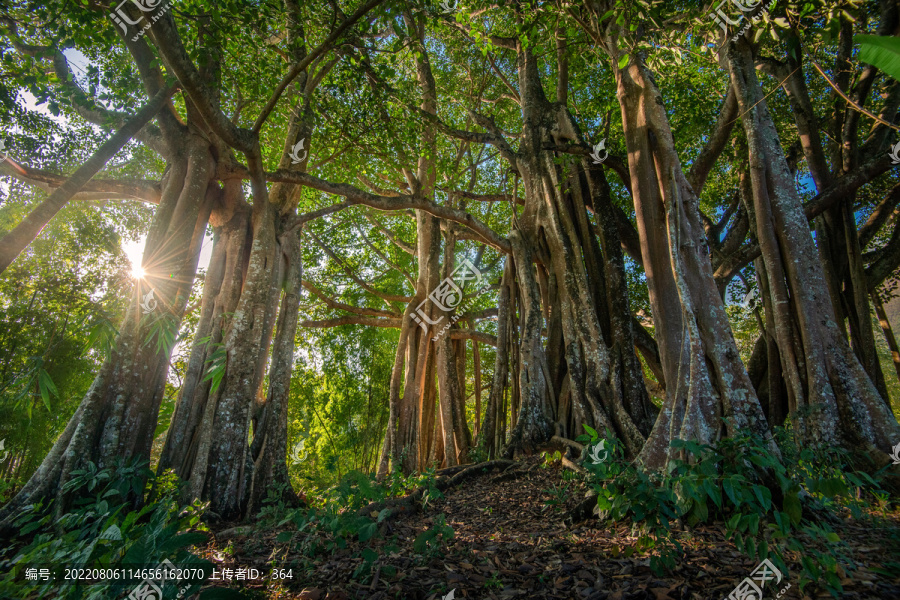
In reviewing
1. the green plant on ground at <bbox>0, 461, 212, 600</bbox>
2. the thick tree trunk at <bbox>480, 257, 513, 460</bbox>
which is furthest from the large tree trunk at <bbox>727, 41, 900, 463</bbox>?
the green plant on ground at <bbox>0, 461, 212, 600</bbox>

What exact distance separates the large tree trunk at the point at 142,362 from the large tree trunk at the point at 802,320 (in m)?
5.44

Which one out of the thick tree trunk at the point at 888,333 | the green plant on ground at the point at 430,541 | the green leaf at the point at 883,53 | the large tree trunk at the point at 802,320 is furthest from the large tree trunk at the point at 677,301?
the thick tree trunk at the point at 888,333

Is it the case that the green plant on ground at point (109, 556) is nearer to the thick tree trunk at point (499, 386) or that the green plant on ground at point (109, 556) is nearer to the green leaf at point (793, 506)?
the green leaf at point (793, 506)

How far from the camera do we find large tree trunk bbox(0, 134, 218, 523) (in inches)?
135

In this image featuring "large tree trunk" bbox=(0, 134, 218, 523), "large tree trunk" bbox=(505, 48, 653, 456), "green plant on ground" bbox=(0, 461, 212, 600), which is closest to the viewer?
"green plant on ground" bbox=(0, 461, 212, 600)

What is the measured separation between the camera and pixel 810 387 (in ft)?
12.7

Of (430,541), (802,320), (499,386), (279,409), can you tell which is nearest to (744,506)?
A: (430,541)

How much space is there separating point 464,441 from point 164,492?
4505 mm

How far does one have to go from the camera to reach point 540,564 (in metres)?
2.27

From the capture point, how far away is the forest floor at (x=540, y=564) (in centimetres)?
181

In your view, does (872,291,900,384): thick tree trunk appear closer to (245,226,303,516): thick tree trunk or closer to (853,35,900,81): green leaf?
(853,35,900,81): green leaf

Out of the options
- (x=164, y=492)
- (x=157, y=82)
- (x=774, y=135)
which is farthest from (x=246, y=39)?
(x=774, y=135)

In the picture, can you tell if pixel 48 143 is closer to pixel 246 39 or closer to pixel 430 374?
pixel 246 39

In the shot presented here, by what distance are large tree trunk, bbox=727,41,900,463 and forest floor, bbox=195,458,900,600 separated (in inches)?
39.8
